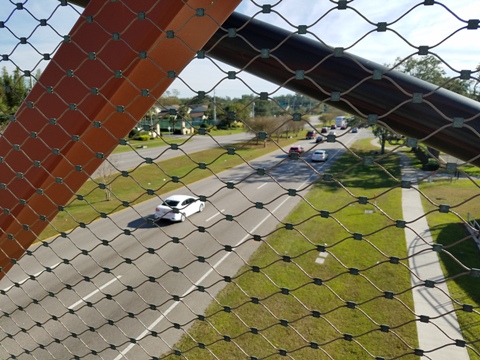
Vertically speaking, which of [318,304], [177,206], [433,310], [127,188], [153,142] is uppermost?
[433,310]

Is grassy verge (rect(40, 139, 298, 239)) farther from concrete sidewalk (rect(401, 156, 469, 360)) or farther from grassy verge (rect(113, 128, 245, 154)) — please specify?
concrete sidewalk (rect(401, 156, 469, 360))

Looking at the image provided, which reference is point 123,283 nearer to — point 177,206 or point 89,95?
point 89,95

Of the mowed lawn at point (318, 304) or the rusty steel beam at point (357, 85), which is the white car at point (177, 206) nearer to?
the mowed lawn at point (318, 304)

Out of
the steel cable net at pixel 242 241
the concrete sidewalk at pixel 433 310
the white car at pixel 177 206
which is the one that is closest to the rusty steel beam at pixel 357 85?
the steel cable net at pixel 242 241

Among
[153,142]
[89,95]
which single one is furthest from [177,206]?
[89,95]

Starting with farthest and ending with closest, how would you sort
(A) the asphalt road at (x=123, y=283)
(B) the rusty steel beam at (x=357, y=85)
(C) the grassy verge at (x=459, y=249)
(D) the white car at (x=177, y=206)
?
(D) the white car at (x=177, y=206), (C) the grassy verge at (x=459, y=249), (A) the asphalt road at (x=123, y=283), (B) the rusty steel beam at (x=357, y=85)

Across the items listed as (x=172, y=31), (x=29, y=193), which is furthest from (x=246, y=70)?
(x=29, y=193)

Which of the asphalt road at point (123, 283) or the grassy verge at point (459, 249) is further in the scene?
the grassy verge at point (459, 249)

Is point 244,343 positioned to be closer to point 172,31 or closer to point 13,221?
point 13,221
